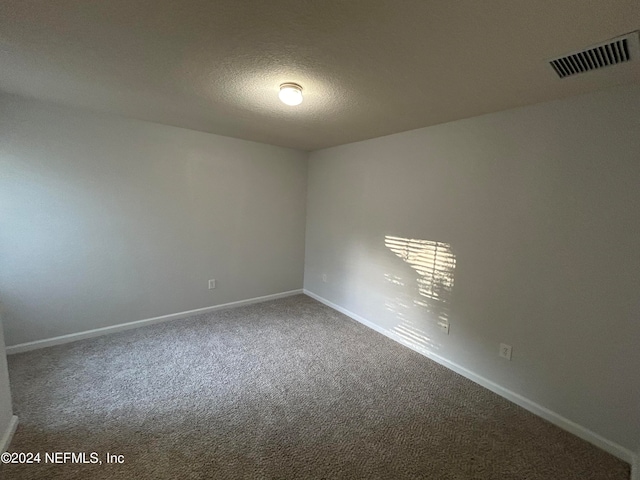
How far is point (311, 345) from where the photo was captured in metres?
2.83

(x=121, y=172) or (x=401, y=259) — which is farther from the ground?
(x=121, y=172)

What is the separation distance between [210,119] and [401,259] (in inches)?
97.6

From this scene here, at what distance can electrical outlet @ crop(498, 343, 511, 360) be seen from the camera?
2135 mm

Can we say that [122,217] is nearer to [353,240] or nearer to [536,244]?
[353,240]

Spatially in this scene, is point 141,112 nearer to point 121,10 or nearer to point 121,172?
point 121,172

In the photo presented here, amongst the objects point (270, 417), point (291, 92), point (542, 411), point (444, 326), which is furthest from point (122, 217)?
point (542, 411)

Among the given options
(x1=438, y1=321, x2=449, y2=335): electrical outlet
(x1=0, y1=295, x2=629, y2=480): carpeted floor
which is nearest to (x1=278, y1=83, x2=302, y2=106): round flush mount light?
(x1=0, y1=295, x2=629, y2=480): carpeted floor

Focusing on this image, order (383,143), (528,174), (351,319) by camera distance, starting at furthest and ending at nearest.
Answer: (351,319)
(383,143)
(528,174)

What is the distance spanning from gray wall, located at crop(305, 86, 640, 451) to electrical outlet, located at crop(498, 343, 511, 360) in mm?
46

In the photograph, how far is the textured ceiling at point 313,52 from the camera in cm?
113

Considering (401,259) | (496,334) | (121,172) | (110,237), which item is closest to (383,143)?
(401,259)

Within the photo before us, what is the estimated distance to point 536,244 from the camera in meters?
1.96

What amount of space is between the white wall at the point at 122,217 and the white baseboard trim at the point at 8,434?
4.06 feet

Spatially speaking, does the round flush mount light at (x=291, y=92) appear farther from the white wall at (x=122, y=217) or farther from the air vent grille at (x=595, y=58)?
the white wall at (x=122, y=217)
